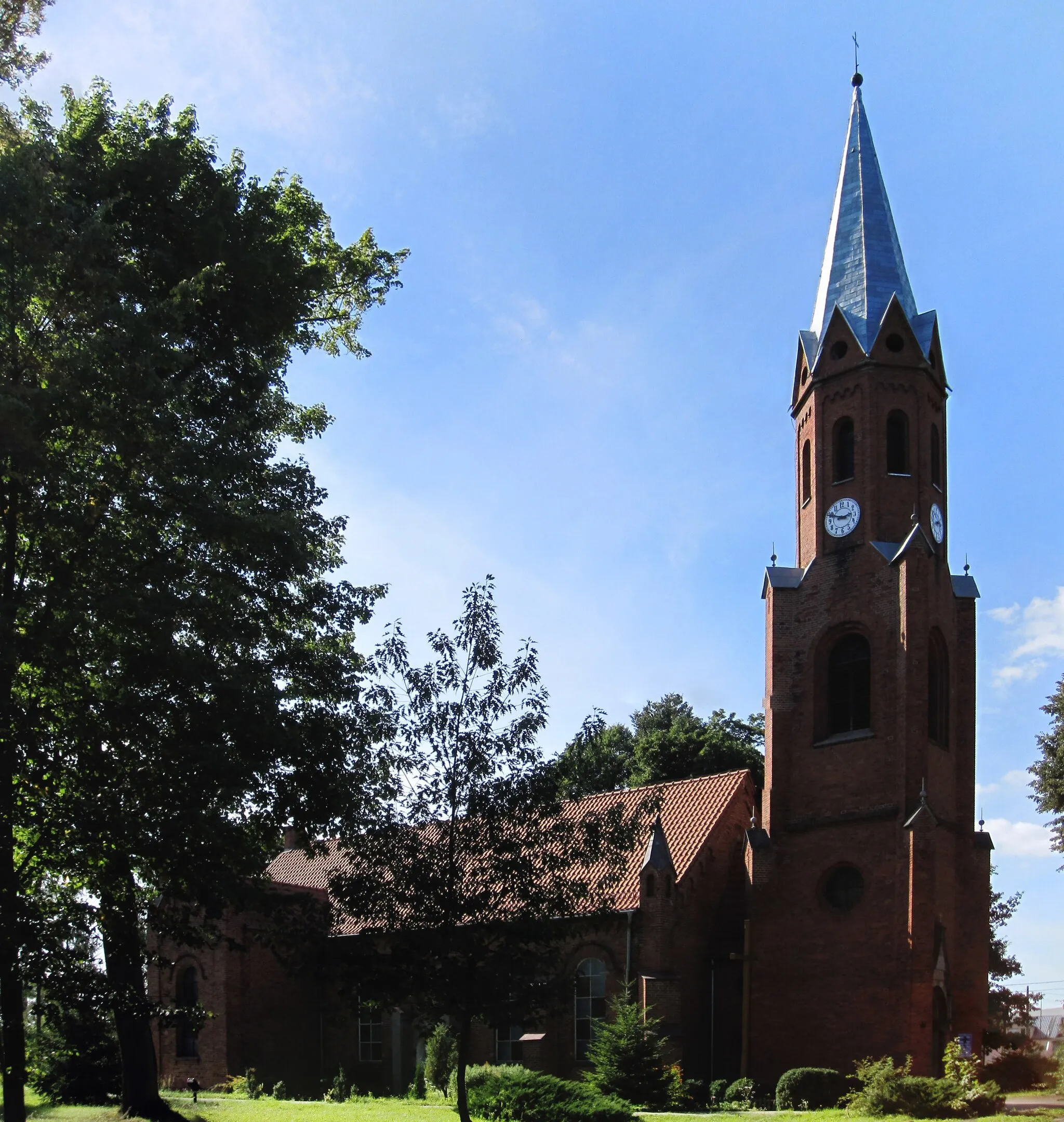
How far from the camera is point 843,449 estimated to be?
32375 mm

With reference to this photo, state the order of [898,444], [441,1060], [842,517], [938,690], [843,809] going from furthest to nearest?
[441,1060]
[898,444]
[842,517]
[938,690]
[843,809]

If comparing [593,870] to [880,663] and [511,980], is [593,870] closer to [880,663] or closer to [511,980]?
[880,663]

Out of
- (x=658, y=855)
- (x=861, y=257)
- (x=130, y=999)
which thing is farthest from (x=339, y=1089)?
(x=861, y=257)

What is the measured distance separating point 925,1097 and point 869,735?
852cm

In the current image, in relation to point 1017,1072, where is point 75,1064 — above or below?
above

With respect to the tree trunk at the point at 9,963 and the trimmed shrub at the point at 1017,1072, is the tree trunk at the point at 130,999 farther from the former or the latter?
the trimmed shrub at the point at 1017,1072

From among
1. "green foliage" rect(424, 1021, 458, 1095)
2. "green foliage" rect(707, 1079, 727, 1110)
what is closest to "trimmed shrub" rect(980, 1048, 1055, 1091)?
"green foliage" rect(707, 1079, 727, 1110)

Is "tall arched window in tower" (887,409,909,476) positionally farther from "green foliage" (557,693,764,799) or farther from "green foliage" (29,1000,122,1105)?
"green foliage" (29,1000,122,1105)

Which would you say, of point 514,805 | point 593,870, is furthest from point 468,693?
point 593,870

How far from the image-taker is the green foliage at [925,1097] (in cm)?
2298

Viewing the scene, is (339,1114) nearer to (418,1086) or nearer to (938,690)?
(418,1086)

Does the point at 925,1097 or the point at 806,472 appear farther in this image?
the point at 806,472

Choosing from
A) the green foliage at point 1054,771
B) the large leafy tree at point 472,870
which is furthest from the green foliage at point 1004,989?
the large leafy tree at point 472,870

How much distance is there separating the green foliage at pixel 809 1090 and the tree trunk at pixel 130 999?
12.3 meters
